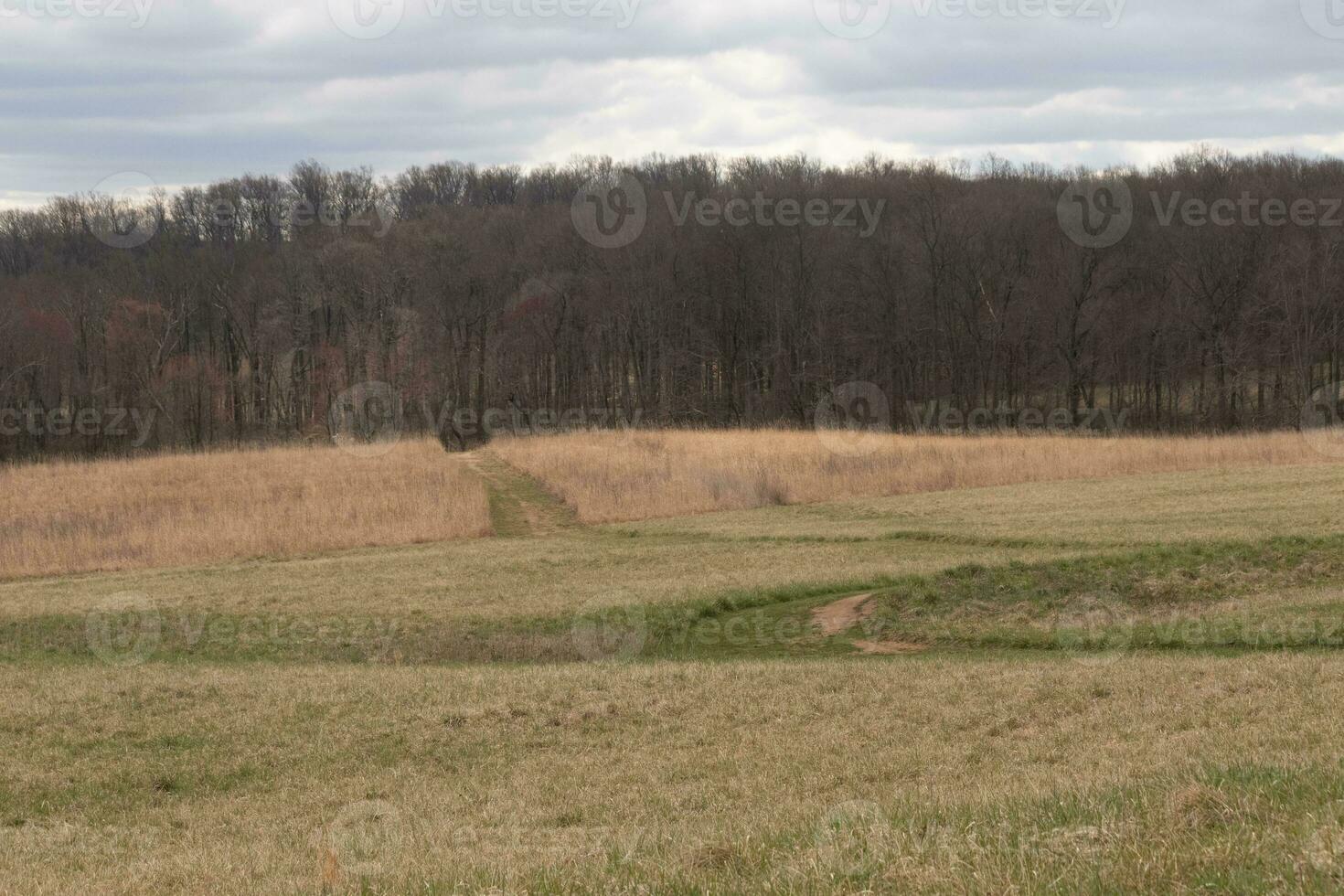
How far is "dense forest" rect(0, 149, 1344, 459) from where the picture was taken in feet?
222

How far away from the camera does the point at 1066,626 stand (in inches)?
591

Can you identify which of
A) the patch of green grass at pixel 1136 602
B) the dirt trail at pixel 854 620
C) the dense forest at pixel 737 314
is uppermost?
the dense forest at pixel 737 314

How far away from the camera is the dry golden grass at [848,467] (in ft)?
102

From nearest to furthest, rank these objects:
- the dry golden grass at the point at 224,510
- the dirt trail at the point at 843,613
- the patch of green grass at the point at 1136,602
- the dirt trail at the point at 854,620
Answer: the patch of green grass at the point at 1136,602 → the dirt trail at the point at 854,620 → the dirt trail at the point at 843,613 → the dry golden grass at the point at 224,510

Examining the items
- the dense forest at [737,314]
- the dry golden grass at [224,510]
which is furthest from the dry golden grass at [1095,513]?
the dense forest at [737,314]

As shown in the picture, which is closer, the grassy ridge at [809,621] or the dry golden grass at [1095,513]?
the grassy ridge at [809,621]

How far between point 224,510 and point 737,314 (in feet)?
167

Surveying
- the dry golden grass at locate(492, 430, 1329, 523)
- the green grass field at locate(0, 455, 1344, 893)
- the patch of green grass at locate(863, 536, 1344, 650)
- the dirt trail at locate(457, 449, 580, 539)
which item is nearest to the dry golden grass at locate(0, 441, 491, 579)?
the dirt trail at locate(457, 449, 580, 539)

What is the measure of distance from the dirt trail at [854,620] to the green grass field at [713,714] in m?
0.07

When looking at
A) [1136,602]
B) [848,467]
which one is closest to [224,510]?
[848,467]

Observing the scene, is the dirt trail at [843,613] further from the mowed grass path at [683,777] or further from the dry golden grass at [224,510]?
the dry golden grass at [224,510]

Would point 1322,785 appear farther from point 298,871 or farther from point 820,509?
point 820,509

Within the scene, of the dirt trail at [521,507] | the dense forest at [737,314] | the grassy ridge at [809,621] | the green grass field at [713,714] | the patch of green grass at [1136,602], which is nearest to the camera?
the green grass field at [713,714]

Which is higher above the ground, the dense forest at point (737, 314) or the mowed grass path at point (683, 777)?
the dense forest at point (737, 314)
